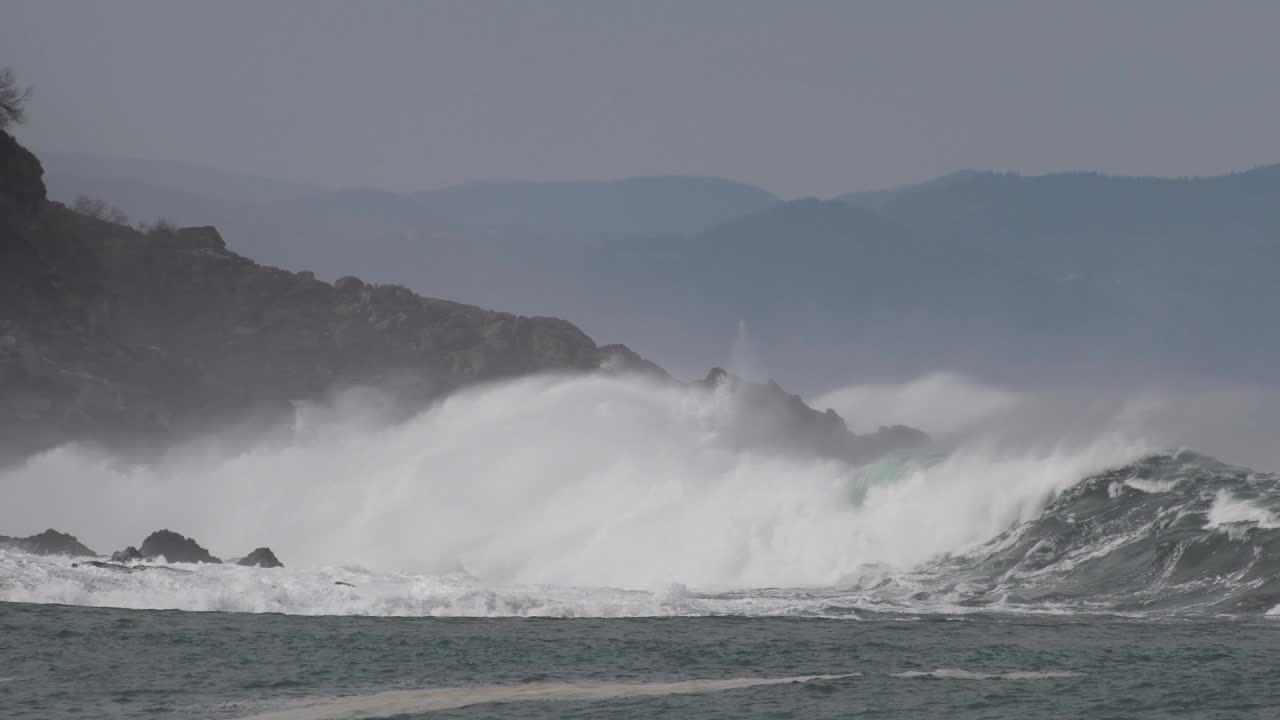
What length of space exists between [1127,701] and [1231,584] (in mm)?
14326

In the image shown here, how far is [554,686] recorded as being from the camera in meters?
21.3

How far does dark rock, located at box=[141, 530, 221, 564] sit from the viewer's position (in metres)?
39.3

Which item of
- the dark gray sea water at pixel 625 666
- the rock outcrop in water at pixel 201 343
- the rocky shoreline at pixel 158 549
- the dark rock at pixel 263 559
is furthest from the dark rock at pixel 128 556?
the rock outcrop in water at pixel 201 343

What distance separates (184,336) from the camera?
68.4 meters

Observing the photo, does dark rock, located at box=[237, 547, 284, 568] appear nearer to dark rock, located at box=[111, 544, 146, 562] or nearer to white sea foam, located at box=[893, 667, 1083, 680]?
dark rock, located at box=[111, 544, 146, 562]

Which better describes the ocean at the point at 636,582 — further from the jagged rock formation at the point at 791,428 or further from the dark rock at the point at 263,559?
the dark rock at the point at 263,559

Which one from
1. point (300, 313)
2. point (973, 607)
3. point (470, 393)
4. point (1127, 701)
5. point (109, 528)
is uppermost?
point (300, 313)

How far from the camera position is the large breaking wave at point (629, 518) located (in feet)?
106

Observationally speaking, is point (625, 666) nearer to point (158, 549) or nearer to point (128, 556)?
point (128, 556)

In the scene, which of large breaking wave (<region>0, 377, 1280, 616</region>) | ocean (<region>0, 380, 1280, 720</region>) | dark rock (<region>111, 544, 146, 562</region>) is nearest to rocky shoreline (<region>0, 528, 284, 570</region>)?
dark rock (<region>111, 544, 146, 562</region>)

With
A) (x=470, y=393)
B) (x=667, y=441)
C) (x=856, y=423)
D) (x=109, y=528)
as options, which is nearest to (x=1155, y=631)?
(x=667, y=441)

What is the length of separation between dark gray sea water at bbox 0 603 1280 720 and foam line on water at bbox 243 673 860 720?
0.06 m

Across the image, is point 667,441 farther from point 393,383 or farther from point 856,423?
point 856,423

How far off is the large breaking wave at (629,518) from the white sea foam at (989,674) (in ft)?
26.5
